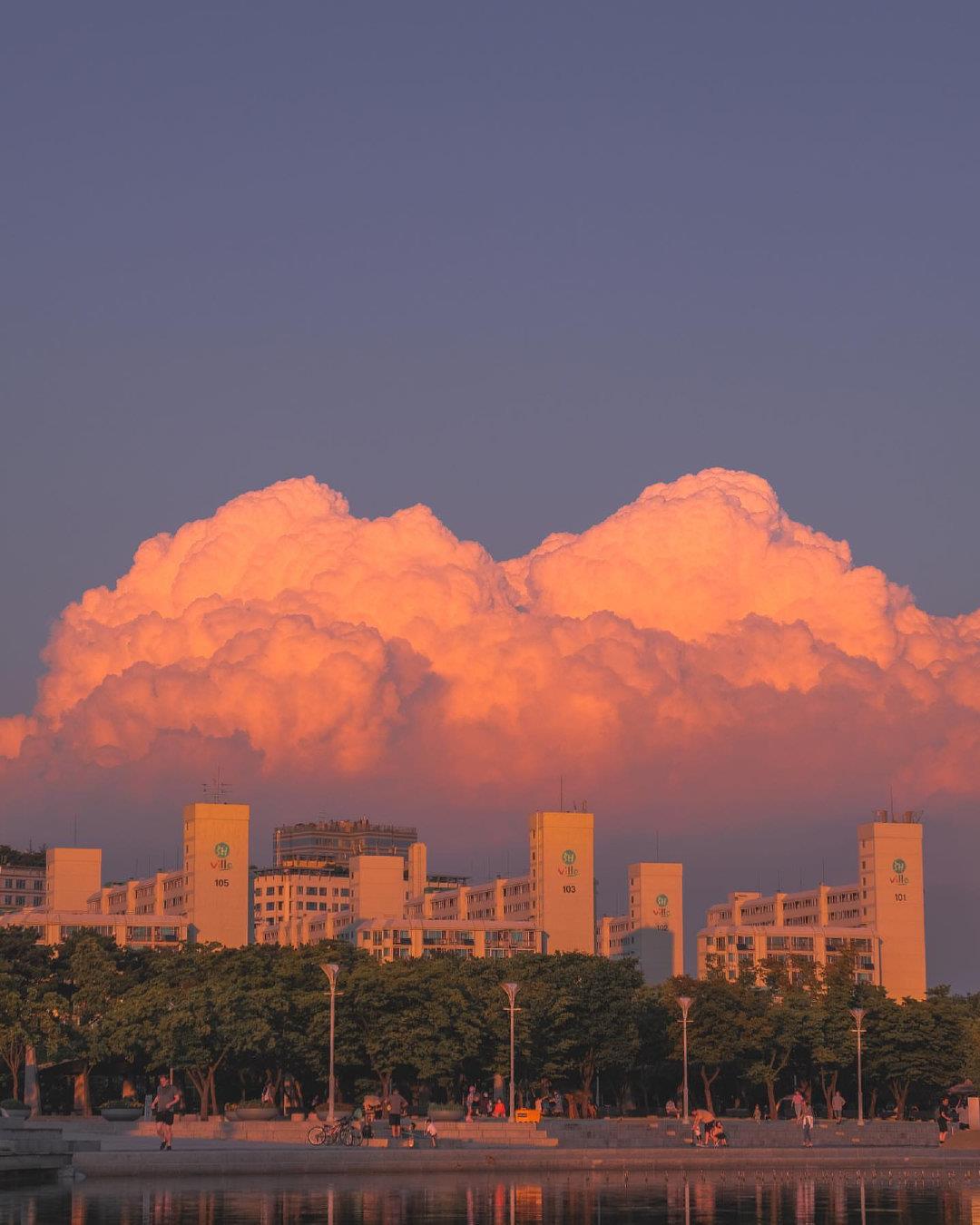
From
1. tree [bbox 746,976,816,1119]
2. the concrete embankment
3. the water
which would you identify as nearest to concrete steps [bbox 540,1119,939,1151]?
the concrete embankment

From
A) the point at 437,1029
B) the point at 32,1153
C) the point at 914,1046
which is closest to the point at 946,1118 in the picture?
the point at 914,1046

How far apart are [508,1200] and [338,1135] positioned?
1699cm

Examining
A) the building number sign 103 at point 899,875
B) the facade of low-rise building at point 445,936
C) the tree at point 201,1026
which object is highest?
the building number sign 103 at point 899,875

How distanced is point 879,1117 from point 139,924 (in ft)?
228

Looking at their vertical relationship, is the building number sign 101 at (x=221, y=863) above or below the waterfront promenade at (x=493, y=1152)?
above

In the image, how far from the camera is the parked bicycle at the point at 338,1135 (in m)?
60.6

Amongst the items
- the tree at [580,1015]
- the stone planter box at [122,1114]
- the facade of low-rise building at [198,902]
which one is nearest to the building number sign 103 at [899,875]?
the facade of low-rise building at [198,902]

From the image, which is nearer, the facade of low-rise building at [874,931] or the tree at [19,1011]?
the tree at [19,1011]

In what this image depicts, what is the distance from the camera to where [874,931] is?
188 m

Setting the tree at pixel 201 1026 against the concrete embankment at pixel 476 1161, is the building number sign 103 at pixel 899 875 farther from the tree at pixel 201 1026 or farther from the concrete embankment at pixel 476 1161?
the concrete embankment at pixel 476 1161

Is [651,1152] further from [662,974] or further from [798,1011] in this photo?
[662,974]

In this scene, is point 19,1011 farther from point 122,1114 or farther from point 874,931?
point 874,931

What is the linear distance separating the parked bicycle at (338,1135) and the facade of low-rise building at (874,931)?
125752 millimetres

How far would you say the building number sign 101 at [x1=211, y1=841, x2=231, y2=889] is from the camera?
160250 millimetres
